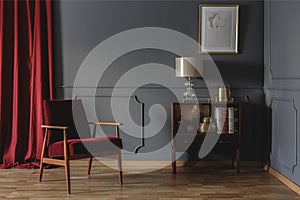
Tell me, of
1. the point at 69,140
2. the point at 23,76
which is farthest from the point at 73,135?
the point at 23,76

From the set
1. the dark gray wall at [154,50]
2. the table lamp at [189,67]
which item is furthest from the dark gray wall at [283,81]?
the table lamp at [189,67]

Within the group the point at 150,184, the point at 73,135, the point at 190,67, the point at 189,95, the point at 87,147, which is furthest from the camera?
the point at 189,95

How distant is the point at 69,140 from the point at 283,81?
213 centimetres

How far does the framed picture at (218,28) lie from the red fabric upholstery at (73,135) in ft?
5.12

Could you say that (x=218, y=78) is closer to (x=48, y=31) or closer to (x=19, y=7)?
(x=48, y=31)

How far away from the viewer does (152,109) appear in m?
5.08

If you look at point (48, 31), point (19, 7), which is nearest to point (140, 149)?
point (48, 31)

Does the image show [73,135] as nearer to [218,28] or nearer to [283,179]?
[218,28]

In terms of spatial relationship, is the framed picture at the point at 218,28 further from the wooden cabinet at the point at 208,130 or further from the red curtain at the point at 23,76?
the red curtain at the point at 23,76

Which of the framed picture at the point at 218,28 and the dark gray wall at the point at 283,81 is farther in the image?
the framed picture at the point at 218,28

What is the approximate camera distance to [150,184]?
4.24m

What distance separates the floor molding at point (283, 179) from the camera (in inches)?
156

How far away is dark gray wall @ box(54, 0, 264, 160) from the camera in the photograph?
16.5 ft

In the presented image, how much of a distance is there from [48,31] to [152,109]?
1.46 m
